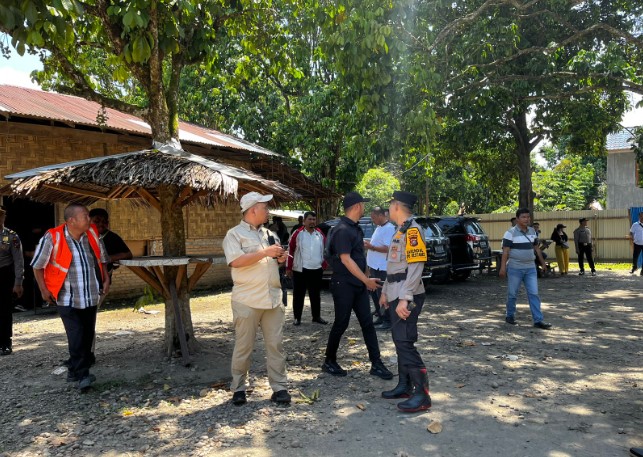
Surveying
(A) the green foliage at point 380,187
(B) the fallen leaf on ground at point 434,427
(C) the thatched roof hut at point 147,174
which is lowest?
(B) the fallen leaf on ground at point 434,427

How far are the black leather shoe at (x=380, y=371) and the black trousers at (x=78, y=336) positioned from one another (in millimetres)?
2900

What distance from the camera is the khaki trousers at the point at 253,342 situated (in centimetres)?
476

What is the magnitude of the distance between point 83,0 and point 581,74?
33.0ft

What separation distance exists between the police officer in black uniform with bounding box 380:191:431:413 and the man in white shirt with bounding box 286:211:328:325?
3.65m

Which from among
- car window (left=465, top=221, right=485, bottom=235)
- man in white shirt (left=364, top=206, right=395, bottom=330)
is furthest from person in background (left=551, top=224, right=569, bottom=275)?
man in white shirt (left=364, top=206, right=395, bottom=330)

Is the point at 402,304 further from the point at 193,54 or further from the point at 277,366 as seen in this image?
the point at 193,54

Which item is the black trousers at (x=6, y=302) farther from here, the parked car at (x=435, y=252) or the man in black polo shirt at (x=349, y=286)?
the parked car at (x=435, y=252)

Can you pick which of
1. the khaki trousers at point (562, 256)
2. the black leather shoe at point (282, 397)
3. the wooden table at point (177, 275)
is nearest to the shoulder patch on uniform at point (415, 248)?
the black leather shoe at point (282, 397)

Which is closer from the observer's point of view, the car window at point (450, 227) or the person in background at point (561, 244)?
the car window at point (450, 227)

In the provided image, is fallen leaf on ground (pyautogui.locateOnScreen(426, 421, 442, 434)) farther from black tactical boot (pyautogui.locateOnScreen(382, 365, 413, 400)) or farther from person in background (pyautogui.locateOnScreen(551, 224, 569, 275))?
person in background (pyautogui.locateOnScreen(551, 224, 569, 275))

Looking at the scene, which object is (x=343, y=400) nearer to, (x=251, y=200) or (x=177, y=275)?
(x=251, y=200)

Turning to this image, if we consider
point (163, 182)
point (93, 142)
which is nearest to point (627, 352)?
point (163, 182)

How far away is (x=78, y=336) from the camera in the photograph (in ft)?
17.2

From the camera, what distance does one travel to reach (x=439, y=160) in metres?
18.8
